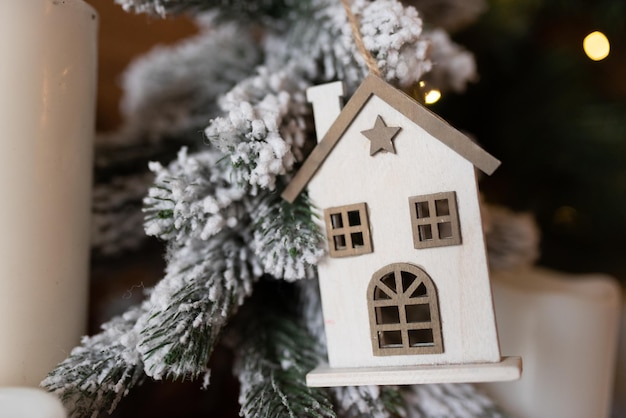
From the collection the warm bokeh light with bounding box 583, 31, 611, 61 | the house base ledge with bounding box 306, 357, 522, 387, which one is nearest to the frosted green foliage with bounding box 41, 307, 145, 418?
the house base ledge with bounding box 306, 357, 522, 387

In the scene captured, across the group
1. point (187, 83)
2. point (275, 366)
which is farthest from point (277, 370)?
point (187, 83)

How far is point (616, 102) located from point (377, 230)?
454 millimetres

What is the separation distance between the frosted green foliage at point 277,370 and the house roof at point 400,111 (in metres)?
0.13

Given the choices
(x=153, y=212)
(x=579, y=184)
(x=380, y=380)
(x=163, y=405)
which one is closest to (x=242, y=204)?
(x=153, y=212)

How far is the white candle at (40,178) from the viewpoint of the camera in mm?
449

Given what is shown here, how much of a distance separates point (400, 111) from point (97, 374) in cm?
30

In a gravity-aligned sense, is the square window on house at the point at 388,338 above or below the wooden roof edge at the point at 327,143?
below

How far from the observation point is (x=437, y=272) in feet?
1.48

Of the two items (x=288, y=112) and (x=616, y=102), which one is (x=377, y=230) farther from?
(x=616, y=102)

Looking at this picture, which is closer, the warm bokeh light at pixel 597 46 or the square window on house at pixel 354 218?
the square window on house at pixel 354 218

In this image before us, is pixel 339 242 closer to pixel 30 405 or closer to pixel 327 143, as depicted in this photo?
pixel 327 143

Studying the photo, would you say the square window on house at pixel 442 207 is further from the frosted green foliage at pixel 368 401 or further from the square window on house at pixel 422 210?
the frosted green foliage at pixel 368 401

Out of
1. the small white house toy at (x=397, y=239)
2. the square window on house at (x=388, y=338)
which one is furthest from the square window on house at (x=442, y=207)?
the square window on house at (x=388, y=338)

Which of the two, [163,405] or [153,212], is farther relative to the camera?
[163,405]
